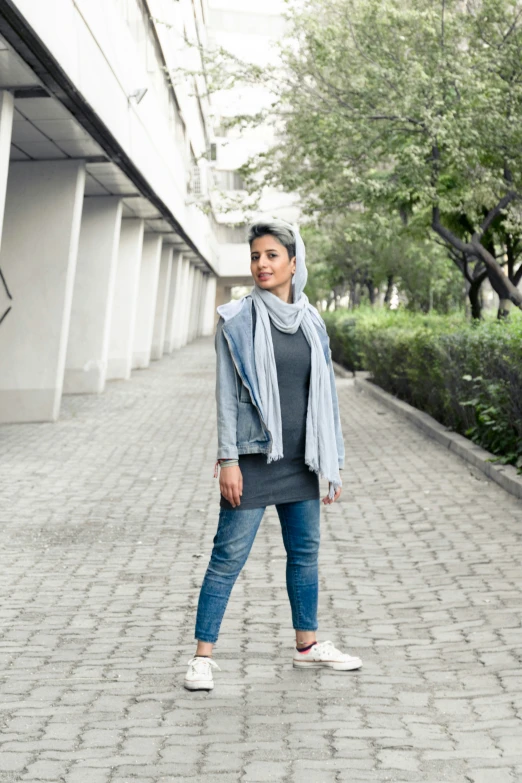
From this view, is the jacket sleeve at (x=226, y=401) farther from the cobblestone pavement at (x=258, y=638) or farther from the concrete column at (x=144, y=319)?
the concrete column at (x=144, y=319)

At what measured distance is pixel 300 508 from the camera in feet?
16.7

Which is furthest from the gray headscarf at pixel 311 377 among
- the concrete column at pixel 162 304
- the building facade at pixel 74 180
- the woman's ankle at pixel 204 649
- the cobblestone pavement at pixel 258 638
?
the concrete column at pixel 162 304

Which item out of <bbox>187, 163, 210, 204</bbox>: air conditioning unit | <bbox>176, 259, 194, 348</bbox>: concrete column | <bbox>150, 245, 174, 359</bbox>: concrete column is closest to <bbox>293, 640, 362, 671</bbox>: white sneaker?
<bbox>187, 163, 210, 204</bbox>: air conditioning unit

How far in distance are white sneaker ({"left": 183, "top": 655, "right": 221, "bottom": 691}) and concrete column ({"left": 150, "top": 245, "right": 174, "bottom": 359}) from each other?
33.7 metres

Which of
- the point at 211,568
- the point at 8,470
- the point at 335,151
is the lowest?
the point at 8,470

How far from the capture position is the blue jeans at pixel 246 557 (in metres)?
4.98

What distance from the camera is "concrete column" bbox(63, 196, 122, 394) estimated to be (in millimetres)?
22375

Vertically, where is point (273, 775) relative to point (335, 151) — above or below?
below

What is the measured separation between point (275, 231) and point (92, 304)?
700 inches

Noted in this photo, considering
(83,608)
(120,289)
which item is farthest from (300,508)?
(120,289)

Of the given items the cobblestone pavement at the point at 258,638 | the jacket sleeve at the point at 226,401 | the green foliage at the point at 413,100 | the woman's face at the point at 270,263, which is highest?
the green foliage at the point at 413,100

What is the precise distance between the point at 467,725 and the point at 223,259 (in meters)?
77.4

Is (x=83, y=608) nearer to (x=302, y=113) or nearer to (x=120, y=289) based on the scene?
(x=302, y=113)

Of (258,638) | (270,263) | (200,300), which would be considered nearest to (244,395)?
(270,263)
